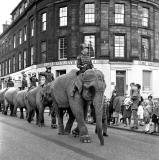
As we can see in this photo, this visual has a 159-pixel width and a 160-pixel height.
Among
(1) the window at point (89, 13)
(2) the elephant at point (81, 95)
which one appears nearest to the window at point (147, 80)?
(1) the window at point (89, 13)

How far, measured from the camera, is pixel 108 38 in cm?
3625

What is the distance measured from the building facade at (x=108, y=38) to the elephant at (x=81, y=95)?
73.4 ft

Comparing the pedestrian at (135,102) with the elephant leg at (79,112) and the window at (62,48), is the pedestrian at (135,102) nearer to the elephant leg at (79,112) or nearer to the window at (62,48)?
the elephant leg at (79,112)

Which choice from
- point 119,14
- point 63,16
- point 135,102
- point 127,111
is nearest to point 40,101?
point 135,102

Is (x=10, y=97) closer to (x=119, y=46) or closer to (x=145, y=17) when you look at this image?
(x=119, y=46)

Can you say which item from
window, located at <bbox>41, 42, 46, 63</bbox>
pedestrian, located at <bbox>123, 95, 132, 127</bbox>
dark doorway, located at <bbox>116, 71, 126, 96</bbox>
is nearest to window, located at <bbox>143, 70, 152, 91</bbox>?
dark doorway, located at <bbox>116, 71, 126, 96</bbox>

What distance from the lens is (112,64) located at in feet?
118

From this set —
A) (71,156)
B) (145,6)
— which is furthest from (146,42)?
(71,156)

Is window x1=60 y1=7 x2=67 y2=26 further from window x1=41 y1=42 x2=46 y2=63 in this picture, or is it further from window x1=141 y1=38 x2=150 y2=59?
window x1=141 y1=38 x2=150 y2=59

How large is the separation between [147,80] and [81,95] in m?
27.9

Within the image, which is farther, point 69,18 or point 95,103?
point 69,18

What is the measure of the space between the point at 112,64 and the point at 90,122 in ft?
58.3

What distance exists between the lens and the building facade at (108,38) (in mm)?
36125

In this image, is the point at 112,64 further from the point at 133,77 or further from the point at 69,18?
the point at 69,18
